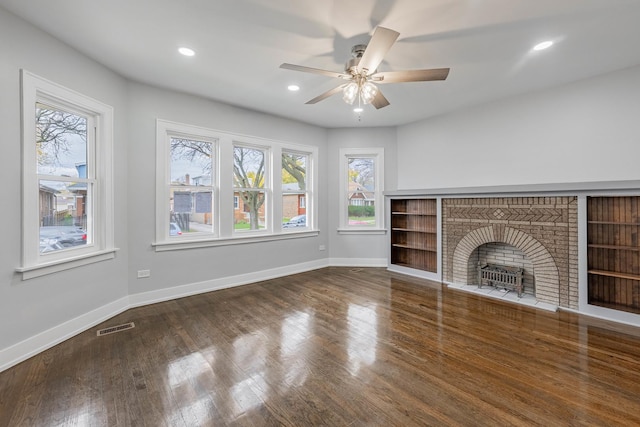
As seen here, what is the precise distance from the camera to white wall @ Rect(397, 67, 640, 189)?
3.43 m

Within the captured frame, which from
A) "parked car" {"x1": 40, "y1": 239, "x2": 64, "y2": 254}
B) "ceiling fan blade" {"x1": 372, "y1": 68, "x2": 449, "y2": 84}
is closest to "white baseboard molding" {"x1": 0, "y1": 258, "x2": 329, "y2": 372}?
"parked car" {"x1": 40, "y1": 239, "x2": 64, "y2": 254}

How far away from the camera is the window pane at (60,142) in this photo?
274 cm

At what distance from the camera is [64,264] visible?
2824 mm

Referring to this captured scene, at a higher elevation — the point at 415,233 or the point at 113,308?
the point at 415,233

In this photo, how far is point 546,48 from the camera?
9.54 feet

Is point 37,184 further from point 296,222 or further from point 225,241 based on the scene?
point 296,222

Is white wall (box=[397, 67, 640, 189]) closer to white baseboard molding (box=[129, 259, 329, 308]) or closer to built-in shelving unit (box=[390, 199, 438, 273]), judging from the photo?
built-in shelving unit (box=[390, 199, 438, 273])

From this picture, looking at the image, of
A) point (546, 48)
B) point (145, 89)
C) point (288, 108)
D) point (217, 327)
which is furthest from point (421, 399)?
point (145, 89)

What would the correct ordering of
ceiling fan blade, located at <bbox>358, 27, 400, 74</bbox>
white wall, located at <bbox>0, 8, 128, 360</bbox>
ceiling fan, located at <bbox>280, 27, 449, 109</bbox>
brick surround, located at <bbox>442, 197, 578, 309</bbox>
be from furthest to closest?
brick surround, located at <bbox>442, 197, 578, 309</bbox> < white wall, located at <bbox>0, 8, 128, 360</bbox> < ceiling fan, located at <bbox>280, 27, 449, 109</bbox> < ceiling fan blade, located at <bbox>358, 27, 400, 74</bbox>

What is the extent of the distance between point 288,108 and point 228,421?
4.21 m

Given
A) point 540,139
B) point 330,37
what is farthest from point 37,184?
point 540,139

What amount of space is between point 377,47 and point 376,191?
3.92 m

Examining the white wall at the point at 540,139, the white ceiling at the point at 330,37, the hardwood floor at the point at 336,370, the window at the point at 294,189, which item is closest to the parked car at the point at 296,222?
the window at the point at 294,189

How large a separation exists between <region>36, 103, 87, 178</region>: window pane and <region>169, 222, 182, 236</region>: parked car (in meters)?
1.19
